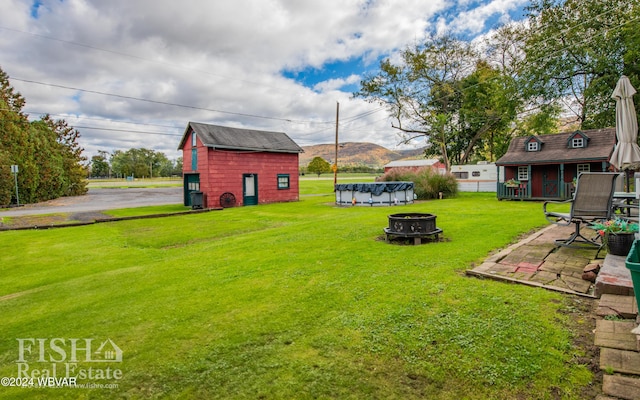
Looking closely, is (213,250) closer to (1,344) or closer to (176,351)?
(1,344)

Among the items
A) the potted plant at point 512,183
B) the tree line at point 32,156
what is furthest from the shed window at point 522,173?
the tree line at point 32,156

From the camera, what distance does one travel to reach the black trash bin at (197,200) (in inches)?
746

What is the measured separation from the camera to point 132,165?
3671 inches

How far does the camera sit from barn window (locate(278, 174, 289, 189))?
79.0 ft

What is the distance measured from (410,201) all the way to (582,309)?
53.2 ft

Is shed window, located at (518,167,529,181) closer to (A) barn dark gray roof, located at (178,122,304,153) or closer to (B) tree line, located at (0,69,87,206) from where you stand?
(A) barn dark gray roof, located at (178,122,304,153)

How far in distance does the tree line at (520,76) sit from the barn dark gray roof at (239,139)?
55.0ft

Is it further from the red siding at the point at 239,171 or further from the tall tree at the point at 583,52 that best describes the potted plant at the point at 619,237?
the tall tree at the point at 583,52

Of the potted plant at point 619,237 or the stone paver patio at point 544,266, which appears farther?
the potted plant at point 619,237

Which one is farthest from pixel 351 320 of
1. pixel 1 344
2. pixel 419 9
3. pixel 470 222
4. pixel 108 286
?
pixel 419 9

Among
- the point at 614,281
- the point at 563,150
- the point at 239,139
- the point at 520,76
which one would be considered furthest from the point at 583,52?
the point at 614,281

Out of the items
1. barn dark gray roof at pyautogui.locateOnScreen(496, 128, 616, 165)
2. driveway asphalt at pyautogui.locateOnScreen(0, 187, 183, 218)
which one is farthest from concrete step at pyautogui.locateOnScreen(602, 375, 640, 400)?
driveway asphalt at pyautogui.locateOnScreen(0, 187, 183, 218)

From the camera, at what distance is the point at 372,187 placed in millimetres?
18844

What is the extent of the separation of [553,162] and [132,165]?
99.2 m
